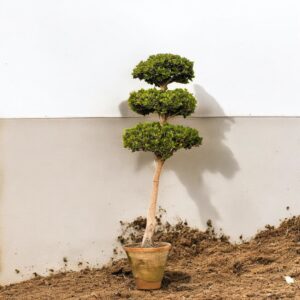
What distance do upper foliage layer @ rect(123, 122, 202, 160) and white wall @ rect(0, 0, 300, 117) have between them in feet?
1.92

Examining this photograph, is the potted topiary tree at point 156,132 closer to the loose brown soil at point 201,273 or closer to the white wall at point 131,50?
the loose brown soil at point 201,273

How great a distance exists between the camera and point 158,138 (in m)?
3.94

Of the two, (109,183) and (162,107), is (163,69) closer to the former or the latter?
(162,107)

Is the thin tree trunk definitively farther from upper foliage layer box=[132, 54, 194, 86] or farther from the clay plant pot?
upper foliage layer box=[132, 54, 194, 86]

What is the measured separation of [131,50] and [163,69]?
0.59 m

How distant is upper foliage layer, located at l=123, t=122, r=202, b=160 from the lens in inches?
155

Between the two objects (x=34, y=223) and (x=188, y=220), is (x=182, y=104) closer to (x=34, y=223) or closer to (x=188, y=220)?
(x=188, y=220)

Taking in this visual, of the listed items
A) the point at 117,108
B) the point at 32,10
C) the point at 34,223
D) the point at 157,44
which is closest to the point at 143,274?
the point at 34,223

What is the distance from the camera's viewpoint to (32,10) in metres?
4.41

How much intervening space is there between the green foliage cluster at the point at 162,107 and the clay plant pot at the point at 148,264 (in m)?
0.62

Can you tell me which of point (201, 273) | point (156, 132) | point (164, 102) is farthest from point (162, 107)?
point (201, 273)

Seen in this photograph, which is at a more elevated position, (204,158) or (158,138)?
(158,138)

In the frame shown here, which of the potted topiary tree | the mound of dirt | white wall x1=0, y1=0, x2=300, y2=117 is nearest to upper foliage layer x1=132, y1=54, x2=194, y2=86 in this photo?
the potted topiary tree

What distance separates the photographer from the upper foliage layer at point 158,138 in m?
3.94
